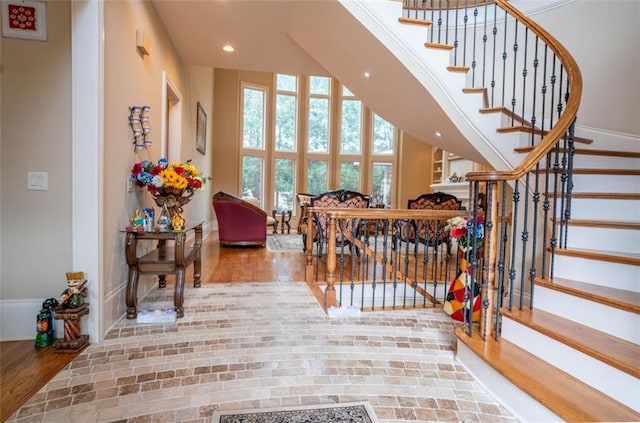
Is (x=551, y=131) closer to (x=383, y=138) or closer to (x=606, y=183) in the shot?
(x=606, y=183)

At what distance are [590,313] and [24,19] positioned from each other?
11.9 feet

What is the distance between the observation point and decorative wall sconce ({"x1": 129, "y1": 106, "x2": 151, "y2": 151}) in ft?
8.26

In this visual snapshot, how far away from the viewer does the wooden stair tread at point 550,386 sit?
125 centimetres

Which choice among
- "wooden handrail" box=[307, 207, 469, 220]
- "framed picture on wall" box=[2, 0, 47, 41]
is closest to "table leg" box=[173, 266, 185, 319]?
"wooden handrail" box=[307, 207, 469, 220]

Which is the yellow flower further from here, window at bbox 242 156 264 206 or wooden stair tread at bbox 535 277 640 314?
window at bbox 242 156 264 206

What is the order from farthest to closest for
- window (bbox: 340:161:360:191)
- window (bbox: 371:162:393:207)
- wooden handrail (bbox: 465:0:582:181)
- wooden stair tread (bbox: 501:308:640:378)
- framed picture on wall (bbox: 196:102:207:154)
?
window (bbox: 371:162:393:207) → window (bbox: 340:161:360:191) → framed picture on wall (bbox: 196:102:207:154) → wooden handrail (bbox: 465:0:582:181) → wooden stair tread (bbox: 501:308:640:378)

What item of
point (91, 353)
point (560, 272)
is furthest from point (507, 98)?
point (91, 353)

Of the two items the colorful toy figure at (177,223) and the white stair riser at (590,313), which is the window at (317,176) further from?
the white stair riser at (590,313)

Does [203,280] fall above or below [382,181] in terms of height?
below

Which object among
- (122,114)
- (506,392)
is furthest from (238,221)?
(506,392)

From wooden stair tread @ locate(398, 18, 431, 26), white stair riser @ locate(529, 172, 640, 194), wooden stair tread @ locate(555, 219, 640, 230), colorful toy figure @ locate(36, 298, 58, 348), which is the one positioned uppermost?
wooden stair tread @ locate(398, 18, 431, 26)

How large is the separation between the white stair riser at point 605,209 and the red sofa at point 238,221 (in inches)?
164

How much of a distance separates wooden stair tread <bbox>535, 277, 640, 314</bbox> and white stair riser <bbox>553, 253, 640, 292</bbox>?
0.13 feet

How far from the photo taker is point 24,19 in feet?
6.40
